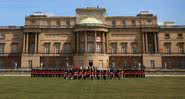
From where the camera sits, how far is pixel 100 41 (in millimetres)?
93938

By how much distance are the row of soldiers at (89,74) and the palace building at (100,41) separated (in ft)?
109

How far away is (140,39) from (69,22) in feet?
82.3

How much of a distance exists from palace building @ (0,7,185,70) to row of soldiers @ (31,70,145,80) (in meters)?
33.2

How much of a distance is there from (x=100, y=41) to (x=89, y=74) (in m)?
42.9

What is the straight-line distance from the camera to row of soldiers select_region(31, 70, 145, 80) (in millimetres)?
50284

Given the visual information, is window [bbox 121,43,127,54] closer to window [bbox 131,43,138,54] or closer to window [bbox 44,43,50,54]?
window [bbox 131,43,138,54]

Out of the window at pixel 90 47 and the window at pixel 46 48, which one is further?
the window at pixel 46 48

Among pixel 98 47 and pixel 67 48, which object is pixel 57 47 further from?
pixel 98 47

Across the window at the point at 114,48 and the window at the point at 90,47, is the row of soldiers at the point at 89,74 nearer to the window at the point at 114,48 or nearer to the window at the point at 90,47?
the window at the point at 90,47

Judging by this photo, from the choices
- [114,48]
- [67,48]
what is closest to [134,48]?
[114,48]

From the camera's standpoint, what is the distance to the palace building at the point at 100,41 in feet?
321

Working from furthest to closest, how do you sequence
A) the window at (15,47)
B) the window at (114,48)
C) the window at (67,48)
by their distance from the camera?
1. the window at (15,47)
2. the window at (114,48)
3. the window at (67,48)

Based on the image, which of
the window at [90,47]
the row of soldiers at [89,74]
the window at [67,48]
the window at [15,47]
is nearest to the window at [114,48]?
the window at [90,47]

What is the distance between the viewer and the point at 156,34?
98.1m
